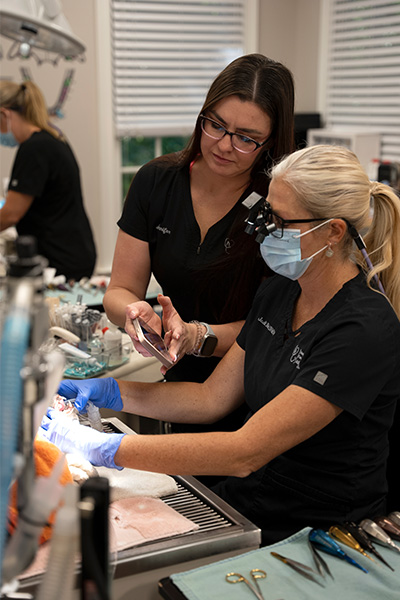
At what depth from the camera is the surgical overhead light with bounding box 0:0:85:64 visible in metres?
1.05

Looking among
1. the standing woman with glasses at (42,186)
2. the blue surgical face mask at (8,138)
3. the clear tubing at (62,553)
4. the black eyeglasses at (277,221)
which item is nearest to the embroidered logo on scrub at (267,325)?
the black eyeglasses at (277,221)

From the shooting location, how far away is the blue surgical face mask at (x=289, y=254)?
5.27 feet

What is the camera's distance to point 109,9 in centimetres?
444

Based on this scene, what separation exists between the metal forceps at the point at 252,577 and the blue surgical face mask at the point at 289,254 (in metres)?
0.69

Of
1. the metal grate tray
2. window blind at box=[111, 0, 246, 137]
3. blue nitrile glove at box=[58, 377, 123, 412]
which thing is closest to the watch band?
blue nitrile glove at box=[58, 377, 123, 412]

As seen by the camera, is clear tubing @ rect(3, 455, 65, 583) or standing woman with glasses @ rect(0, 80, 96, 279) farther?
standing woman with glasses @ rect(0, 80, 96, 279)

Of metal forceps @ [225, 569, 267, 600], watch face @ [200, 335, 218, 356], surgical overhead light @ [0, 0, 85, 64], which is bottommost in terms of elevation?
metal forceps @ [225, 569, 267, 600]

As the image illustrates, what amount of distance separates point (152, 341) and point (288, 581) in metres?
0.80

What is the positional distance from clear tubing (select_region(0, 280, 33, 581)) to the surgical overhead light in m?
0.53

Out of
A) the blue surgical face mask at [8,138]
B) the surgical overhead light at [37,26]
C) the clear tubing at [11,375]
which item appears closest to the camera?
the clear tubing at [11,375]

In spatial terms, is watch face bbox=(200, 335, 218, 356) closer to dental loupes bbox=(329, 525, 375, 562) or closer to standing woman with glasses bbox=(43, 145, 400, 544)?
standing woman with glasses bbox=(43, 145, 400, 544)

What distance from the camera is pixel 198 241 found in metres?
2.06

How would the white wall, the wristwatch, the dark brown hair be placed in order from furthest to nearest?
the white wall
the wristwatch
the dark brown hair

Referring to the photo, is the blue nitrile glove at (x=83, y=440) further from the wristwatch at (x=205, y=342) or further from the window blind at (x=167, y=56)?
the window blind at (x=167, y=56)
